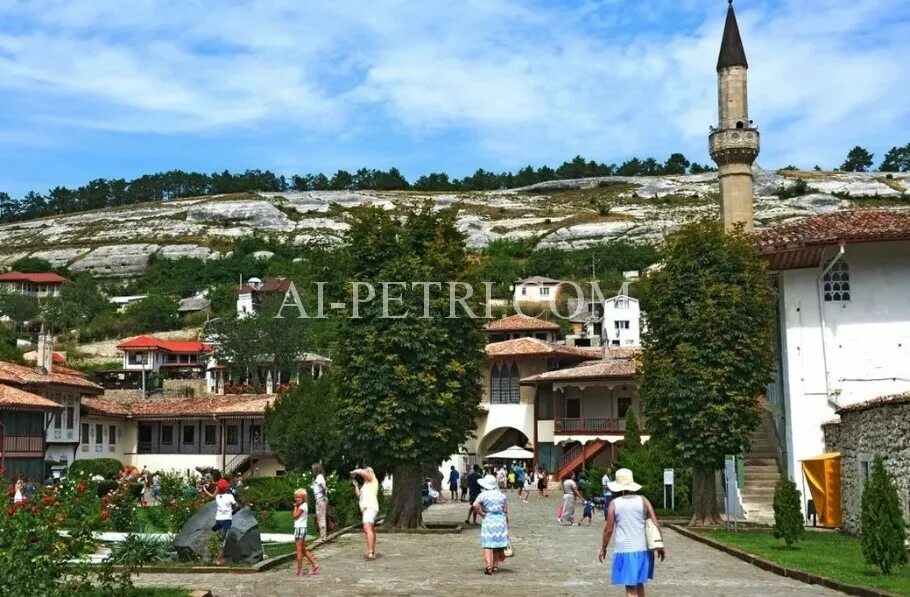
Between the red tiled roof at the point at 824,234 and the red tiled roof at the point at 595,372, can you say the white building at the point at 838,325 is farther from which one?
the red tiled roof at the point at 595,372

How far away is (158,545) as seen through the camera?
15.2m

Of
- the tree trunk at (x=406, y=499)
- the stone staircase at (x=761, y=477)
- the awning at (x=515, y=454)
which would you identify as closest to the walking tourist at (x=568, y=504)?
the stone staircase at (x=761, y=477)

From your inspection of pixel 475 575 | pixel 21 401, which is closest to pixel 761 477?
pixel 475 575

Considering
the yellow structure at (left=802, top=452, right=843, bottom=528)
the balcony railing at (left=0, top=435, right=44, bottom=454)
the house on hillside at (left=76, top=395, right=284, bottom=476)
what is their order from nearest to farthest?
the yellow structure at (left=802, top=452, right=843, bottom=528), the balcony railing at (left=0, top=435, right=44, bottom=454), the house on hillside at (left=76, top=395, right=284, bottom=476)

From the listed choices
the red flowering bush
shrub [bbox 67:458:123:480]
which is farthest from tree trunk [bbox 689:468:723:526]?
shrub [bbox 67:458:123:480]

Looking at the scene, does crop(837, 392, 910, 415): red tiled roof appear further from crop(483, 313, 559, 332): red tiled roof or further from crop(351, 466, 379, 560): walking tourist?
crop(483, 313, 559, 332): red tiled roof

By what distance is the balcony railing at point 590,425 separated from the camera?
48344mm

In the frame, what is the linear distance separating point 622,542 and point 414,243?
14.4 m

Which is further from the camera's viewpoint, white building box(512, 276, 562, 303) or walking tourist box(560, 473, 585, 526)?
white building box(512, 276, 562, 303)

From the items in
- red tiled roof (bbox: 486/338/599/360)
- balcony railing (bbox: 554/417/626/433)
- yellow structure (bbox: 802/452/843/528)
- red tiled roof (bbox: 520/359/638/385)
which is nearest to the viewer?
yellow structure (bbox: 802/452/843/528)

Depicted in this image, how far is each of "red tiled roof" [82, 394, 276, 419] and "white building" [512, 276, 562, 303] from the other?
4265 centimetres

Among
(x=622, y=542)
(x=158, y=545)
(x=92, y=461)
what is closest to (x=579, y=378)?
(x=92, y=461)

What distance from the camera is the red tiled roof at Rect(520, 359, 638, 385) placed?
4822cm

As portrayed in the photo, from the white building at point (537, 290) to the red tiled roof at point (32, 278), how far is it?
5065 centimetres
